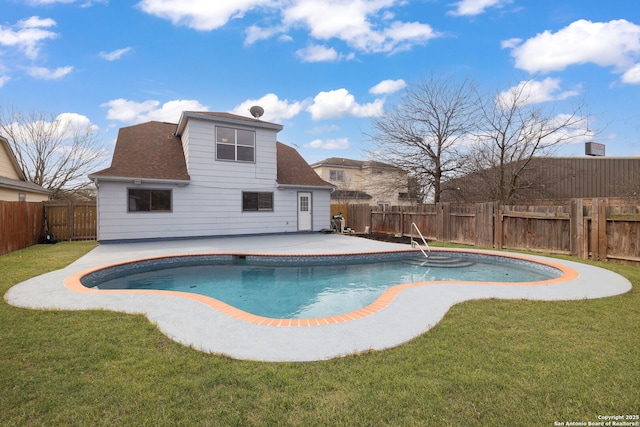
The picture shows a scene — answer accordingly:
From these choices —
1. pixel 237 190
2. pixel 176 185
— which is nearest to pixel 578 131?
pixel 237 190

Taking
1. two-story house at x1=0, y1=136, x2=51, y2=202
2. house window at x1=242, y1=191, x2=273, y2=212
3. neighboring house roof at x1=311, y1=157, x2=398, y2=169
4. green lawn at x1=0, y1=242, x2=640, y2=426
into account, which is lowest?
green lawn at x1=0, y1=242, x2=640, y2=426

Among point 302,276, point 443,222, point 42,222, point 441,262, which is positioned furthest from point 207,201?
point 443,222

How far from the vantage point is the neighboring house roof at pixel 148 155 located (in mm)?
12953

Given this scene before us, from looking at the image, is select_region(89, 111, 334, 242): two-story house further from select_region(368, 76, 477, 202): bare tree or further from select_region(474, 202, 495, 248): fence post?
select_region(474, 202, 495, 248): fence post

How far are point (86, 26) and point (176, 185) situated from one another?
6.37 m

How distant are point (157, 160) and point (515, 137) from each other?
15.8 metres

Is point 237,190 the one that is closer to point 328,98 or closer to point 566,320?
point 328,98

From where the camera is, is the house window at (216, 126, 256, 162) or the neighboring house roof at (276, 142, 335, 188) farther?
the neighboring house roof at (276, 142, 335, 188)

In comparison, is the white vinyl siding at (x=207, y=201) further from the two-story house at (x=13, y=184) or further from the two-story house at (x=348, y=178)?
the two-story house at (x=348, y=178)

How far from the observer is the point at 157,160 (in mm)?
14094

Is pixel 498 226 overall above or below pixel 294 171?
below

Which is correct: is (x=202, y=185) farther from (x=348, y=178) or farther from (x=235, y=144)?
(x=348, y=178)

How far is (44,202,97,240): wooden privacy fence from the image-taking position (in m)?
14.1

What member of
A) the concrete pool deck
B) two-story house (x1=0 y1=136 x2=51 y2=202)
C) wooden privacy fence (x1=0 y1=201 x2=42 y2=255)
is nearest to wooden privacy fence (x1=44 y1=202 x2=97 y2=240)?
wooden privacy fence (x1=0 y1=201 x2=42 y2=255)
